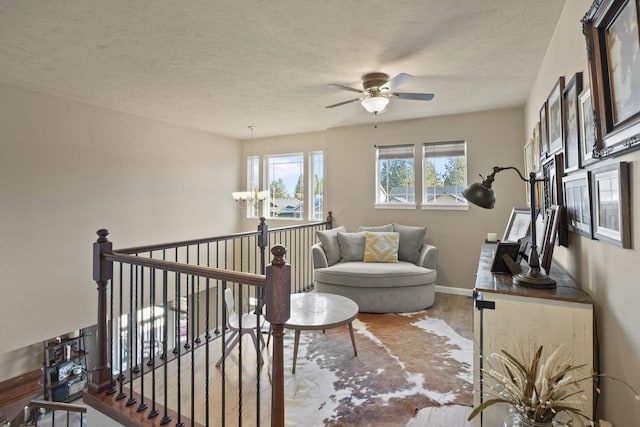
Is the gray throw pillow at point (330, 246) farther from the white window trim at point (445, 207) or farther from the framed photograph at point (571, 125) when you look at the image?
the framed photograph at point (571, 125)

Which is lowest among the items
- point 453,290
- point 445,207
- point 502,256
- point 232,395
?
point 232,395

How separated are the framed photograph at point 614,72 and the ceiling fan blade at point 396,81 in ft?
4.58

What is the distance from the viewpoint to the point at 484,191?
70.2 inches

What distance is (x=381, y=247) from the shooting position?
4.25 meters

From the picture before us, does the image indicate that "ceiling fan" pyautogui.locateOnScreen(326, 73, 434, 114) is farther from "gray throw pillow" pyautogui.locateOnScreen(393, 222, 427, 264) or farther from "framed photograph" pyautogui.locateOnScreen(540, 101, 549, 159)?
"gray throw pillow" pyautogui.locateOnScreen(393, 222, 427, 264)

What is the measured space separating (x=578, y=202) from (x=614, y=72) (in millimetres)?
706

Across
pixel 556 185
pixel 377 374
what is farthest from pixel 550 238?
pixel 377 374

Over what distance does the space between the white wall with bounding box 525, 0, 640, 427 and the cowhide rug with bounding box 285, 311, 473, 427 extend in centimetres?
→ 104

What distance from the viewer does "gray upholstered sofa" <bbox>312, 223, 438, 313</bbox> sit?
12.3ft

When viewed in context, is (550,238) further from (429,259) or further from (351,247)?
(351,247)

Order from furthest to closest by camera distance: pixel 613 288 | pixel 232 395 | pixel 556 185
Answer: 1. pixel 232 395
2. pixel 556 185
3. pixel 613 288

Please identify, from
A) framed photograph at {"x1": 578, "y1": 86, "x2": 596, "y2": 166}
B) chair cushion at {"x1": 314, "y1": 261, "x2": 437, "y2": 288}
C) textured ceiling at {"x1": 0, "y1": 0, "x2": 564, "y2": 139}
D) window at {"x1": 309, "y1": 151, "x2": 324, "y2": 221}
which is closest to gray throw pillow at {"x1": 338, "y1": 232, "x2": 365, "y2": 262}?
chair cushion at {"x1": 314, "y1": 261, "x2": 437, "y2": 288}

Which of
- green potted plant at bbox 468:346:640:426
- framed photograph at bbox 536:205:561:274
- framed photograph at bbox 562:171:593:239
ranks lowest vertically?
green potted plant at bbox 468:346:640:426

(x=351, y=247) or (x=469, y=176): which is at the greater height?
(x=469, y=176)
